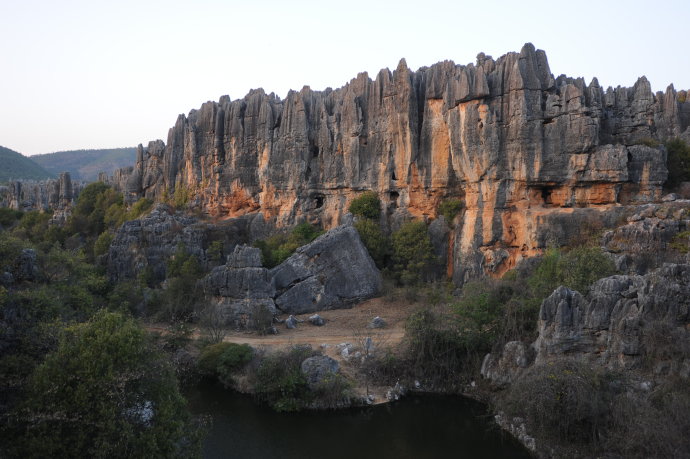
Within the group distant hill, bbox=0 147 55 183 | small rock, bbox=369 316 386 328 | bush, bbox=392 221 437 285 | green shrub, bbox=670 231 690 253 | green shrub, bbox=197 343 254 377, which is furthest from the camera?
distant hill, bbox=0 147 55 183

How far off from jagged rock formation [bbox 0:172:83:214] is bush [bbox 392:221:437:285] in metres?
32.9

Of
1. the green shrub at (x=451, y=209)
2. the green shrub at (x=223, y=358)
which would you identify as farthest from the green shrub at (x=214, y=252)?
the green shrub at (x=451, y=209)

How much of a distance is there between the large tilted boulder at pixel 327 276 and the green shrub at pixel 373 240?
1.20m

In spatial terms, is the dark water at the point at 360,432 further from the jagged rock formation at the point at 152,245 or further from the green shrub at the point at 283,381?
the jagged rock formation at the point at 152,245

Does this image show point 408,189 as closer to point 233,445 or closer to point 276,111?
point 276,111

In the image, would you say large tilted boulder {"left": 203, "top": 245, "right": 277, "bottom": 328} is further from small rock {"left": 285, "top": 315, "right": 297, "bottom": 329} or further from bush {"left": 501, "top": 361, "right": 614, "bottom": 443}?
bush {"left": 501, "top": 361, "right": 614, "bottom": 443}

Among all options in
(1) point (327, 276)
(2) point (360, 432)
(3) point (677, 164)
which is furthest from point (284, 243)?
(3) point (677, 164)

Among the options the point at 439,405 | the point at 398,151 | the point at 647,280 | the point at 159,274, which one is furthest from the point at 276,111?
the point at 647,280

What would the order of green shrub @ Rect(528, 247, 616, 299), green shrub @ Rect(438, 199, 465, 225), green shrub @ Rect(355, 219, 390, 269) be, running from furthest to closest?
1. green shrub @ Rect(438, 199, 465, 225)
2. green shrub @ Rect(355, 219, 390, 269)
3. green shrub @ Rect(528, 247, 616, 299)

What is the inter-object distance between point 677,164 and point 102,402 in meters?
24.8

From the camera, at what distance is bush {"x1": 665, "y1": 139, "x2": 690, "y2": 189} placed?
25047mm

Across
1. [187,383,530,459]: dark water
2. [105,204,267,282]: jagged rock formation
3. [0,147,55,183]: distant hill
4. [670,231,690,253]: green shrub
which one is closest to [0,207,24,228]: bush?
[105,204,267,282]: jagged rock formation

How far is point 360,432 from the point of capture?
15.3m

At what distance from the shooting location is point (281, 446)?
47.4ft
